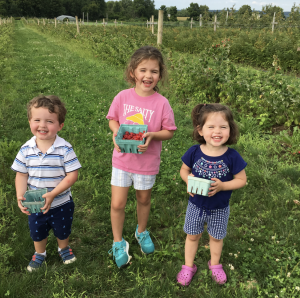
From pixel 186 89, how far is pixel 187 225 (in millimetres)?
5252

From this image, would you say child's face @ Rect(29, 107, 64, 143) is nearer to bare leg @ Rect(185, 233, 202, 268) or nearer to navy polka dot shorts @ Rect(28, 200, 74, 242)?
navy polka dot shorts @ Rect(28, 200, 74, 242)

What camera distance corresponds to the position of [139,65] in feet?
7.07

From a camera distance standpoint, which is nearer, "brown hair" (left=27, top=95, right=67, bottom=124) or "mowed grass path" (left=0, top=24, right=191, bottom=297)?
"brown hair" (left=27, top=95, right=67, bottom=124)

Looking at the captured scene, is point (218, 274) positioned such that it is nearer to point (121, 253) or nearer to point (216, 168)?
point (121, 253)

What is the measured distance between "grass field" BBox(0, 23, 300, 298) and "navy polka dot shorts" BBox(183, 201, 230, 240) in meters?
0.43

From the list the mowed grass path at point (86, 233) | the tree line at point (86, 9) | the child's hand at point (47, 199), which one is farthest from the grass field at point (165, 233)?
the tree line at point (86, 9)

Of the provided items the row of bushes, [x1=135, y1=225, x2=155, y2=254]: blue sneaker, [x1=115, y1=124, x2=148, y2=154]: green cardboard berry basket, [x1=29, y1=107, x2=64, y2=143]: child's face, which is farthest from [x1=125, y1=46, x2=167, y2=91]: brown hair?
the row of bushes

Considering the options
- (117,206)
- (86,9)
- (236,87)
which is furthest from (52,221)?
(86,9)

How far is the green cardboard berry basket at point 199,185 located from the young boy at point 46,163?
91 cm

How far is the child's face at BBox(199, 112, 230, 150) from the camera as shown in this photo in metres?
1.86

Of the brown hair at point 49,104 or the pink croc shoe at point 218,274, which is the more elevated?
the brown hair at point 49,104

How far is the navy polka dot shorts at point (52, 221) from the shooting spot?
2.13 m

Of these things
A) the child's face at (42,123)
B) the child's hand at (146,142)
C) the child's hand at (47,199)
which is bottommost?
the child's hand at (47,199)

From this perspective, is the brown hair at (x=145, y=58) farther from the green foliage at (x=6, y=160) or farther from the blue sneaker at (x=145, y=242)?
the green foliage at (x=6, y=160)
